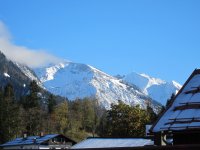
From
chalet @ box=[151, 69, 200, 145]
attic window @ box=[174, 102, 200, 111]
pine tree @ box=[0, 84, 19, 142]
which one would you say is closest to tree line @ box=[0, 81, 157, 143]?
pine tree @ box=[0, 84, 19, 142]

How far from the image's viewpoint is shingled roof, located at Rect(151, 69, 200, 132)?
68.1 ft

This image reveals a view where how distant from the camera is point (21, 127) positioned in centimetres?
10388

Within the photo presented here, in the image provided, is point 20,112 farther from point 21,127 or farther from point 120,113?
point 120,113

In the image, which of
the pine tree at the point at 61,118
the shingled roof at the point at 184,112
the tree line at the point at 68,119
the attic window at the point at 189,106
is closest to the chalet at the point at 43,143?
the tree line at the point at 68,119

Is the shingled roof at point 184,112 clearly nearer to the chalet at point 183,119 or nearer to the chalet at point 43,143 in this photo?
the chalet at point 183,119

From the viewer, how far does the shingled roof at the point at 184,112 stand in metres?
20.8

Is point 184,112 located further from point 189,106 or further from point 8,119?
point 8,119

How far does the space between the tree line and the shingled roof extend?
5890cm

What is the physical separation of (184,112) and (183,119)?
0.60 metres

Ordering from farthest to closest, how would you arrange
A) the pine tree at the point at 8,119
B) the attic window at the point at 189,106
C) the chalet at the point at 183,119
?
the pine tree at the point at 8,119, the attic window at the point at 189,106, the chalet at the point at 183,119

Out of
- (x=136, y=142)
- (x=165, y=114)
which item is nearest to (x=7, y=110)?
(x=136, y=142)

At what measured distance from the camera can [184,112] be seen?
21.6 m

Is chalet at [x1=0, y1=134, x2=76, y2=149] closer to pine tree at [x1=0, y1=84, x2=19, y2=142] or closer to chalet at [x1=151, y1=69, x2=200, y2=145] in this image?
pine tree at [x1=0, y1=84, x2=19, y2=142]

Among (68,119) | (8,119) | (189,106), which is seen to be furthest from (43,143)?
(189,106)
